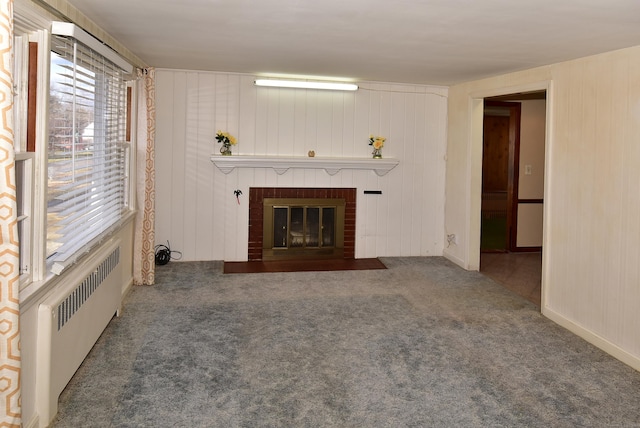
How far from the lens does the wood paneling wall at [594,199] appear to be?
3.38m

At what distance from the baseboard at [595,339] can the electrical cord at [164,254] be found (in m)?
4.04

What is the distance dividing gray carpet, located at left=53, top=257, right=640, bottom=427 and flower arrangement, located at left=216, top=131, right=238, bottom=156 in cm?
167

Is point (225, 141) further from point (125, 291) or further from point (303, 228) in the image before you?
point (125, 291)

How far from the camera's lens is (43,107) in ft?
8.05

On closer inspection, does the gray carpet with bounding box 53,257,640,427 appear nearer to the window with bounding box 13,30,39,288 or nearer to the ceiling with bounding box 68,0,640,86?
the window with bounding box 13,30,39,288

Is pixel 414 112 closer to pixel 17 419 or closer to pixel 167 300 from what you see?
pixel 167 300

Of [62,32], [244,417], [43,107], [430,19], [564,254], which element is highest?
[430,19]

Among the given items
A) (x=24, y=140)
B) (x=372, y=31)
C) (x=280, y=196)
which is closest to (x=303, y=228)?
(x=280, y=196)

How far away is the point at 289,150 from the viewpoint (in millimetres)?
5934

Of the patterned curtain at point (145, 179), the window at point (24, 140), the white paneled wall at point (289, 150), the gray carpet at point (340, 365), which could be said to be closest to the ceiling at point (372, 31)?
the patterned curtain at point (145, 179)

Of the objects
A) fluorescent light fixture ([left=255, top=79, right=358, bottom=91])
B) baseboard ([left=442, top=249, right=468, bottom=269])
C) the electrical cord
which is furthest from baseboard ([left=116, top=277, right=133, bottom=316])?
baseboard ([left=442, top=249, right=468, bottom=269])

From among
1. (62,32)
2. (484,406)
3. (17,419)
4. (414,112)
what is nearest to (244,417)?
(17,419)

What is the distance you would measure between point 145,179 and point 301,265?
2058 mm

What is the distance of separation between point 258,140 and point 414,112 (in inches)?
80.1
